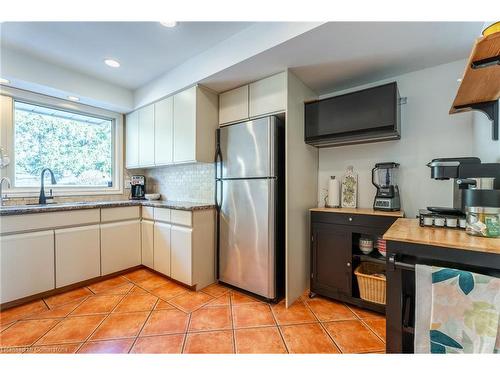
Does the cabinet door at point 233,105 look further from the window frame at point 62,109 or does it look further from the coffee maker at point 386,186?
the window frame at point 62,109

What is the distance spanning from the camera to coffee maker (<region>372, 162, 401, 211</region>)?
198 centimetres

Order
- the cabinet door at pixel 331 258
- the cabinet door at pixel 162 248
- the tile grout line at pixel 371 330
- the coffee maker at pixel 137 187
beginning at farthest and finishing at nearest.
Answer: the coffee maker at pixel 137 187 < the cabinet door at pixel 162 248 < the cabinet door at pixel 331 258 < the tile grout line at pixel 371 330

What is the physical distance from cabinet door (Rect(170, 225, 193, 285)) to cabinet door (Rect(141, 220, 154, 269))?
1.36ft

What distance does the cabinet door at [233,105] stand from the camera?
2.25 metres

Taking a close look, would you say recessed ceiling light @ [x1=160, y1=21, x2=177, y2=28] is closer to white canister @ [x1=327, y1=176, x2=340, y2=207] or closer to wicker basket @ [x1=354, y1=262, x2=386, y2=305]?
white canister @ [x1=327, y1=176, x2=340, y2=207]

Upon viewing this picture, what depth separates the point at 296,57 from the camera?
1.77 meters

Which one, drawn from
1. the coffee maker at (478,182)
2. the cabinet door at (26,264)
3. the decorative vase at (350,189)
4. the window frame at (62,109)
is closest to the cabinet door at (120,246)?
the cabinet door at (26,264)

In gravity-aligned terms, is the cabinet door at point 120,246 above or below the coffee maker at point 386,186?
below

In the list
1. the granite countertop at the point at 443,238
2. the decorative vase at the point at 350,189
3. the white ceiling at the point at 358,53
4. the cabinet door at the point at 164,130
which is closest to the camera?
the granite countertop at the point at 443,238

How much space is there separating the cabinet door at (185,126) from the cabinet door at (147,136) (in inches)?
20.3

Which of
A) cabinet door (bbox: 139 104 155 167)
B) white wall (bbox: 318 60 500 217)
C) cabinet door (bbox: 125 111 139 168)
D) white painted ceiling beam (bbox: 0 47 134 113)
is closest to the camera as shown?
white wall (bbox: 318 60 500 217)

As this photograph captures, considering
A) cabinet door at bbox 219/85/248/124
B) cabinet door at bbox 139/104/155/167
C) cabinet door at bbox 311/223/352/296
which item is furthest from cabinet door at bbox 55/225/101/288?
cabinet door at bbox 311/223/352/296

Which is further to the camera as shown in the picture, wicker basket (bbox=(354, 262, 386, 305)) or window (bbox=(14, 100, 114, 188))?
window (bbox=(14, 100, 114, 188))

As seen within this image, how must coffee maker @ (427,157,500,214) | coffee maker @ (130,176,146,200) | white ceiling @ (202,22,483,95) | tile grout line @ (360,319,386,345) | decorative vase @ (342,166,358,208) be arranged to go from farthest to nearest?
coffee maker @ (130,176,146,200) → decorative vase @ (342,166,358,208) → tile grout line @ (360,319,386,345) → white ceiling @ (202,22,483,95) → coffee maker @ (427,157,500,214)
